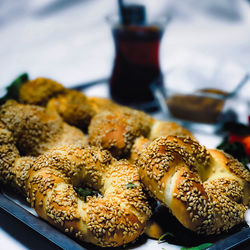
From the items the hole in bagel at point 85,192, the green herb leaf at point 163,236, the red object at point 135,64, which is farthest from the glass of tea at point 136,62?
the green herb leaf at point 163,236

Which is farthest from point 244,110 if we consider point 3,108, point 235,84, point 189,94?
point 3,108

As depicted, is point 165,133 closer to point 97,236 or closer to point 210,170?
point 210,170

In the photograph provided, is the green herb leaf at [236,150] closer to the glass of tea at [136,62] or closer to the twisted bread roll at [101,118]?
the twisted bread roll at [101,118]

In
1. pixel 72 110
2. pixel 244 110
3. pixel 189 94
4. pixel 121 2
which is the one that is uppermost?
pixel 121 2

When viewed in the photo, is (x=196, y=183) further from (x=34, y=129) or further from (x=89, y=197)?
(x=34, y=129)

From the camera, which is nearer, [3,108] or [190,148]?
[190,148]

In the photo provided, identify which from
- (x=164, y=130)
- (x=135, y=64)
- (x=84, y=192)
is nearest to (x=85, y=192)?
(x=84, y=192)
